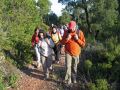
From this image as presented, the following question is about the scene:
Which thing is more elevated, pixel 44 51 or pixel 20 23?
pixel 20 23

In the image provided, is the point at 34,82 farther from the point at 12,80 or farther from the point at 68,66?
the point at 68,66

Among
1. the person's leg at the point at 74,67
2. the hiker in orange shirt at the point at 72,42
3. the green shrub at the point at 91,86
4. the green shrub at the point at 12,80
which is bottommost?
the green shrub at the point at 91,86

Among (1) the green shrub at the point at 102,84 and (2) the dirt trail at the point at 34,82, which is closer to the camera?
(1) the green shrub at the point at 102,84

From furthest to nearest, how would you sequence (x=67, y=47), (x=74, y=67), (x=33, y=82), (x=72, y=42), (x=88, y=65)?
(x=88, y=65) < (x=33, y=82) < (x=74, y=67) < (x=67, y=47) < (x=72, y=42)

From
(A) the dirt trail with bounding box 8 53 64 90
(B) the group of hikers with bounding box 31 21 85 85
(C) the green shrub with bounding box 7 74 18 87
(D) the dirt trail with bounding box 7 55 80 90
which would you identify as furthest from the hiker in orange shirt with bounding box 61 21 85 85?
(C) the green shrub with bounding box 7 74 18 87

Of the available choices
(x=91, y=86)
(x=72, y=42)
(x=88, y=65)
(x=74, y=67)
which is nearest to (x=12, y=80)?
(x=74, y=67)

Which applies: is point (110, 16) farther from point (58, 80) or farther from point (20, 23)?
point (58, 80)

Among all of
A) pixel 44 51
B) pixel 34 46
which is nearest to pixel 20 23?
pixel 34 46

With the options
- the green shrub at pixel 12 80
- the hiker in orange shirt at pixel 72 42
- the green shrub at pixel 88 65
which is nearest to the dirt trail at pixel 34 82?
the green shrub at pixel 12 80

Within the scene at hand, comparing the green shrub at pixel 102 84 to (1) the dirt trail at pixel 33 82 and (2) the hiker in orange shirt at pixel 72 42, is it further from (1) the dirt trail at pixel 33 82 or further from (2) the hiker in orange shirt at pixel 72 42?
(1) the dirt trail at pixel 33 82

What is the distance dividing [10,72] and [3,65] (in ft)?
1.50

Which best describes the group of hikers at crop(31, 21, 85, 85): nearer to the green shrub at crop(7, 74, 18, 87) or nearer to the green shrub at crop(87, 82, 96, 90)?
the green shrub at crop(87, 82, 96, 90)

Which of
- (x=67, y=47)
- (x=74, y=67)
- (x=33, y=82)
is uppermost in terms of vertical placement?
(x=67, y=47)

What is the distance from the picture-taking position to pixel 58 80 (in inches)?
497
